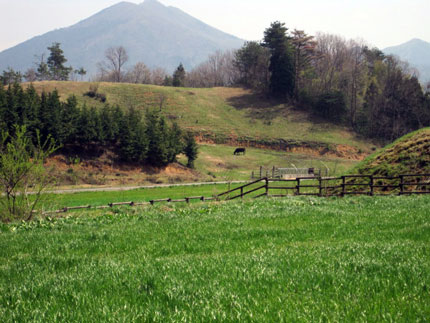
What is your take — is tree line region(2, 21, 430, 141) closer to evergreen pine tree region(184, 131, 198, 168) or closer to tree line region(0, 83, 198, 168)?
evergreen pine tree region(184, 131, 198, 168)

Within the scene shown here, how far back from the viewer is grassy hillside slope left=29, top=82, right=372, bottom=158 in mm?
89250

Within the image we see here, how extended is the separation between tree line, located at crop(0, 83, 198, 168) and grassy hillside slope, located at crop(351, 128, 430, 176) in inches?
1575

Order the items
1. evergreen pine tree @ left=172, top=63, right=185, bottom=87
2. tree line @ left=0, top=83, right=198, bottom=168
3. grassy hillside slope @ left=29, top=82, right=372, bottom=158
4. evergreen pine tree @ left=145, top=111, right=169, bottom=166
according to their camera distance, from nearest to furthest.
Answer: tree line @ left=0, top=83, right=198, bottom=168 < evergreen pine tree @ left=145, top=111, right=169, bottom=166 < grassy hillside slope @ left=29, top=82, right=372, bottom=158 < evergreen pine tree @ left=172, top=63, right=185, bottom=87

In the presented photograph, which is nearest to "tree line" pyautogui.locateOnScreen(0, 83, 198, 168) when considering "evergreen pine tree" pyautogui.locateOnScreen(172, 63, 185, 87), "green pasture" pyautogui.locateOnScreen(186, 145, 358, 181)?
"green pasture" pyautogui.locateOnScreen(186, 145, 358, 181)

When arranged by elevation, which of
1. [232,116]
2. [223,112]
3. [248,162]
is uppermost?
[223,112]

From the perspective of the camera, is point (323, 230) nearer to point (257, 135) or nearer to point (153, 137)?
point (153, 137)

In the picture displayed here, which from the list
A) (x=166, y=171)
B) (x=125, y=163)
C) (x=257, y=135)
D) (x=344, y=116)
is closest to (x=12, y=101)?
(x=125, y=163)

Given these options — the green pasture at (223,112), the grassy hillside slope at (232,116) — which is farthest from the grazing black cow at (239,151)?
the green pasture at (223,112)

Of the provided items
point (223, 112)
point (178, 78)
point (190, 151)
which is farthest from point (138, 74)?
point (190, 151)

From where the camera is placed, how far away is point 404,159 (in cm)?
2814

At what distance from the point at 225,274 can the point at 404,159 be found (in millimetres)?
26543

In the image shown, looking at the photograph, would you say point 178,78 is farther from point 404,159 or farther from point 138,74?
point 404,159

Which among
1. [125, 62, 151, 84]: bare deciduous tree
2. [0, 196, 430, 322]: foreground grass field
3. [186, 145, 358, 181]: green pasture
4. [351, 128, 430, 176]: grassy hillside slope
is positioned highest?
[125, 62, 151, 84]: bare deciduous tree

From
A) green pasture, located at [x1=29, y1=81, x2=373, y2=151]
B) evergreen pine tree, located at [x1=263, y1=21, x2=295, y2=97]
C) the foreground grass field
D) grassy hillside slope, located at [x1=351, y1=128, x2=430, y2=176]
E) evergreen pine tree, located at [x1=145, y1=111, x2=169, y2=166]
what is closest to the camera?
the foreground grass field
